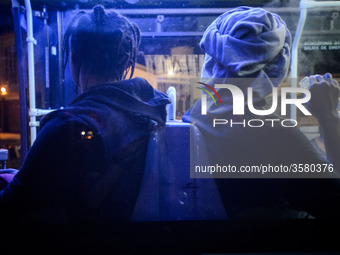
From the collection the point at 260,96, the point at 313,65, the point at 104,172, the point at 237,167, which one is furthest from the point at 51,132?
the point at 313,65

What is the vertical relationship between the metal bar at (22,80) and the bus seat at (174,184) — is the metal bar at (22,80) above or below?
above

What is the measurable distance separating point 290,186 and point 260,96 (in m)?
0.53

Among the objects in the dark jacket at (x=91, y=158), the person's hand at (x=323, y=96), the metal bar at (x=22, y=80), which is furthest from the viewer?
the metal bar at (x=22, y=80)

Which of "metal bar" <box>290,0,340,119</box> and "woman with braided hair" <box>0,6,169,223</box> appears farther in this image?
"metal bar" <box>290,0,340,119</box>

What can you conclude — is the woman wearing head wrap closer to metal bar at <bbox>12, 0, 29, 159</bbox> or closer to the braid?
the braid

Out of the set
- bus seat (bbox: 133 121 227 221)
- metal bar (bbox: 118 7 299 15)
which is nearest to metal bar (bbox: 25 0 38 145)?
metal bar (bbox: 118 7 299 15)

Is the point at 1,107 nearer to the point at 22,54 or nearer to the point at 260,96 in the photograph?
the point at 22,54

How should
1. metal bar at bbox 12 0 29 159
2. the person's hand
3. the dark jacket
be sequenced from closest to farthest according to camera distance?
1. the dark jacket
2. the person's hand
3. metal bar at bbox 12 0 29 159

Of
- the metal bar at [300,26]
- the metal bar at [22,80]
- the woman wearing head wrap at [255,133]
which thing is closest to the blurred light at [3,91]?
the metal bar at [22,80]

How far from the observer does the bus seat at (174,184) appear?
4.18 feet

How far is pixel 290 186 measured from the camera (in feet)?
4.44

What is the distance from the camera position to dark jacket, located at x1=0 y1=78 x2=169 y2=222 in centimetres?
121

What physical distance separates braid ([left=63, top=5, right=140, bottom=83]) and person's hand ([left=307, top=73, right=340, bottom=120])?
105 centimetres

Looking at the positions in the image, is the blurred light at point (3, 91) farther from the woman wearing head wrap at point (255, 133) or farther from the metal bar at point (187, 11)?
the woman wearing head wrap at point (255, 133)
